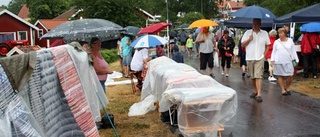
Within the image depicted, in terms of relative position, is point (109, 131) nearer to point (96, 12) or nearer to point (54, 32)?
point (54, 32)

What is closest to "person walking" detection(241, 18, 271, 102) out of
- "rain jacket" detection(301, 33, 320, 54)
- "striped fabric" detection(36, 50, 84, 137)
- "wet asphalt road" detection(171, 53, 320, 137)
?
"wet asphalt road" detection(171, 53, 320, 137)

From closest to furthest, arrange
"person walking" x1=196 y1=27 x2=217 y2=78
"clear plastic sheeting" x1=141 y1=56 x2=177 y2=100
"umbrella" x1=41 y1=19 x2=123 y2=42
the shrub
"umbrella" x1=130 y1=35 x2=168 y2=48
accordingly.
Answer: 1. "umbrella" x1=41 y1=19 x2=123 y2=42
2. "clear plastic sheeting" x1=141 y1=56 x2=177 y2=100
3. "umbrella" x1=130 y1=35 x2=168 y2=48
4. "person walking" x1=196 y1=27 x2=217 y2=78
5. the shrub

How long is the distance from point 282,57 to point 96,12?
20893 mm

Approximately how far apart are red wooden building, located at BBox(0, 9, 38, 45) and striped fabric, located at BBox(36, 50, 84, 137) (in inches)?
1341

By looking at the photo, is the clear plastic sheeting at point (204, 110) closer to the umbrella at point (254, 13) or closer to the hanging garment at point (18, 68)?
the hanging garment at point (18, 68)

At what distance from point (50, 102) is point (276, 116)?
15.8ft

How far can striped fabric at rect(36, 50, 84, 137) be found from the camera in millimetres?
3436

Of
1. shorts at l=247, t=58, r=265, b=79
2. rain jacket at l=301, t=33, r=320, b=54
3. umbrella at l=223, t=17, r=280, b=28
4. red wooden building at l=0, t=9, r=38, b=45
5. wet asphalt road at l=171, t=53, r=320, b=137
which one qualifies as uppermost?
red wooden building at l=0, t=9, r=38, b=45

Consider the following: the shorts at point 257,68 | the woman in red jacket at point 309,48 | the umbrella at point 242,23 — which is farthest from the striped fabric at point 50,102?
the umbrella at point 242,23

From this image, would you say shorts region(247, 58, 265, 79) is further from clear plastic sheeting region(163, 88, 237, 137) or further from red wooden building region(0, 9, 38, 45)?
red wooden building region(0, 9, 38, 45)

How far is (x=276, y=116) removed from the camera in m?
7.04

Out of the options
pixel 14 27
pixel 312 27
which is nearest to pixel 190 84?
pixel 312 27

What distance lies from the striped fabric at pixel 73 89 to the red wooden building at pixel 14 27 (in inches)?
1337

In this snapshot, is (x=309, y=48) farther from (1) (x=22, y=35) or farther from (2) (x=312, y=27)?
(1) (x=22, y=35)
